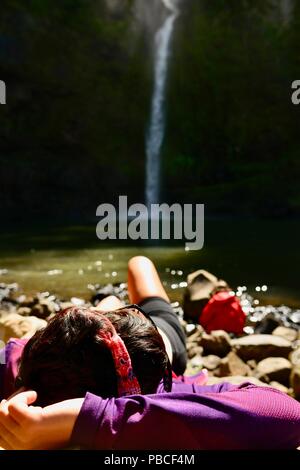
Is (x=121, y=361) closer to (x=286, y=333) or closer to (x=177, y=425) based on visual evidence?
(x=177, y=425)

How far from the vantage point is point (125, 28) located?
24188 millimetres

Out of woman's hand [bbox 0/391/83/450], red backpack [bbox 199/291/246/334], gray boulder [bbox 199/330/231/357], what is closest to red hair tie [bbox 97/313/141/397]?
woman's hand [bbox 0/391/83/450]

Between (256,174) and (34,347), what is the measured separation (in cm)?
2261

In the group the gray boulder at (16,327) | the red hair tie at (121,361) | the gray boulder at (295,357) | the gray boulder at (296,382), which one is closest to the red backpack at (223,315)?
the gray boulder at (295,357)

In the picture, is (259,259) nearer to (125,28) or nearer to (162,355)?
(162,355)

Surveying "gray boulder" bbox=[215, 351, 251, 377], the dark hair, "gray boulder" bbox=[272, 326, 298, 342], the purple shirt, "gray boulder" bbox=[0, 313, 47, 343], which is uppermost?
the dark hair

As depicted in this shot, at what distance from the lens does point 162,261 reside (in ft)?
33.4

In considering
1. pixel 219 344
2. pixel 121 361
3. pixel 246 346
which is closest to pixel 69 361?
pixel 121 361

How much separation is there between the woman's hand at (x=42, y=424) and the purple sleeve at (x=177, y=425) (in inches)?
0.9

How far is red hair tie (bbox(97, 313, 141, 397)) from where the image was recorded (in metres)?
1.39

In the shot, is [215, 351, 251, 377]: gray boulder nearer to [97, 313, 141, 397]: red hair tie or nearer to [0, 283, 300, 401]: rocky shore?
[0, 283, 300, 401]: rocky shore

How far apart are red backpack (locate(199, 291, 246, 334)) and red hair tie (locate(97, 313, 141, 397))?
13.8 feet

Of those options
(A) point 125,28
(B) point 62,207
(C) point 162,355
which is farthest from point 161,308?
(A) point 125,28

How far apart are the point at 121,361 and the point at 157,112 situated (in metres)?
23.9
